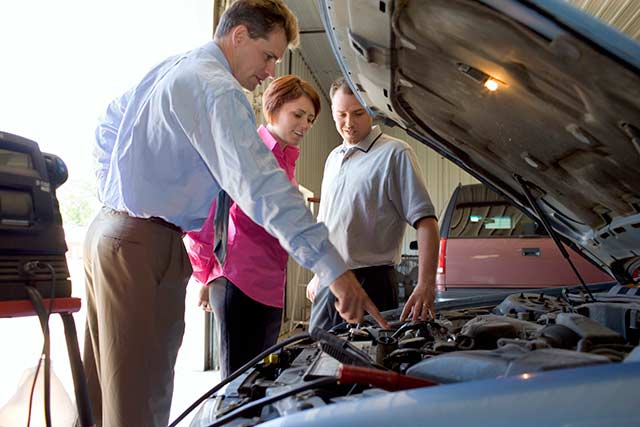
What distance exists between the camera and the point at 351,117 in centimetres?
234

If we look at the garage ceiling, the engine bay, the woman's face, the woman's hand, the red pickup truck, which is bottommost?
the engine bay

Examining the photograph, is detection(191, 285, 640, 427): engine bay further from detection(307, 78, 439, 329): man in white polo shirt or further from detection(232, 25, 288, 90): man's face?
detection(232, 25, 288, 90): man's face

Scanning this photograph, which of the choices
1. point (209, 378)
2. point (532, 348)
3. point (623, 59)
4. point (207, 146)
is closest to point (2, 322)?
point (209, 378)

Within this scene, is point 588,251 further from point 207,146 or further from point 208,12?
point 208,12

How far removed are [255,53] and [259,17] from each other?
0.38ft

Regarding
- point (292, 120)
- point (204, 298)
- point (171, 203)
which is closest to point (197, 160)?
point (171, 203)

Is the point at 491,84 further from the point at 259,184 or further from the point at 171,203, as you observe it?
the point at 171,203

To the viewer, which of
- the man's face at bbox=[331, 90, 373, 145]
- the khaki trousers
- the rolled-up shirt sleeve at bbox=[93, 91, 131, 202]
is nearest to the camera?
the khaki trousers

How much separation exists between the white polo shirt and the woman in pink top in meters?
0.31

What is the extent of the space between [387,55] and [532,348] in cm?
84

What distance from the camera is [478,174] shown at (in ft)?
6.10

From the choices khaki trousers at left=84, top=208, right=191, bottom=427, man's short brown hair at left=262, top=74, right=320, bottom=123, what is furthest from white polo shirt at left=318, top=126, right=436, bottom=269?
khaki trousers at left=84, top=208, right=191, bottom=427

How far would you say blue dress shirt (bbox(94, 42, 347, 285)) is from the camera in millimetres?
1242

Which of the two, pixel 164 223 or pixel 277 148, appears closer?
pixel 164 223
